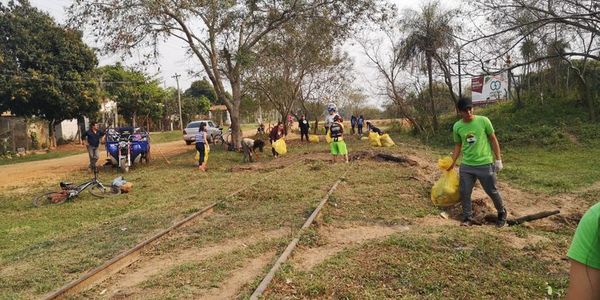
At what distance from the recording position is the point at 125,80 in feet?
159

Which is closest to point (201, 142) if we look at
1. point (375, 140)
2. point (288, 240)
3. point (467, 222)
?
point (375, 140)

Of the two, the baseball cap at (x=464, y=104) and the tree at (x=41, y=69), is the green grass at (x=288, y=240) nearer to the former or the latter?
the baseball cap at (x=464, y=104)

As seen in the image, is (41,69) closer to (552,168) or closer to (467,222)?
(552,168)

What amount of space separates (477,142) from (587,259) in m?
5.20

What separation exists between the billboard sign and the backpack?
2286 centimetres

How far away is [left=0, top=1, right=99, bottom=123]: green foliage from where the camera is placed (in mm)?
29047

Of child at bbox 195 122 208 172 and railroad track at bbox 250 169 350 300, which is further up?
child at bbox 195 122 208 172

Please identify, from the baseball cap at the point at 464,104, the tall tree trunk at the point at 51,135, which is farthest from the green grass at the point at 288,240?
the tall tree trunk at the point at 51,135

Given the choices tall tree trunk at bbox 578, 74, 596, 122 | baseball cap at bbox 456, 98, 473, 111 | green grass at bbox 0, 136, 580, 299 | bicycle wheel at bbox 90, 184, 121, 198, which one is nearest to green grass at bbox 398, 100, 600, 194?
tall tree trunk at bbox 578, 74, 596, 122

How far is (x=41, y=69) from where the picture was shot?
30578mm

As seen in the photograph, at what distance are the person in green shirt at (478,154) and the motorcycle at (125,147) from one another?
1263cm

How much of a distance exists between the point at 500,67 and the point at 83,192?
11.2 m

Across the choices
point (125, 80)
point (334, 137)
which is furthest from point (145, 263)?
point (125, 80)

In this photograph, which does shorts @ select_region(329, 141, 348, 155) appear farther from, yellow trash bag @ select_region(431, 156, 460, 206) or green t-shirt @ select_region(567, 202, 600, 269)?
green t-shirt @ select_region(567, 202, 600, 269)
